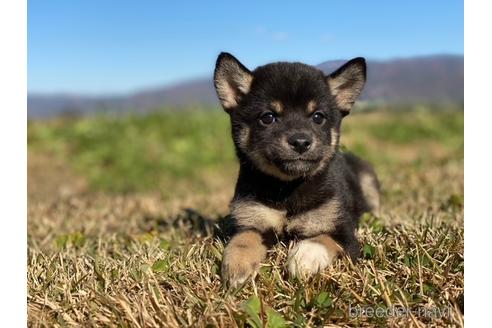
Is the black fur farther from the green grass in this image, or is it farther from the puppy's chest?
the green grass

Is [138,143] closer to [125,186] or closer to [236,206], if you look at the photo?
[125,186]

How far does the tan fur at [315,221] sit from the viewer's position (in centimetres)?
383

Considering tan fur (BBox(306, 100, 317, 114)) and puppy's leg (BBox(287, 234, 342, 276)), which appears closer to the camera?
puppy's leg (BBox(287, 234, 342, 276))

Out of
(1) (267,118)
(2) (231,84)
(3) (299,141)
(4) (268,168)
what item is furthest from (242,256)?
(2) (231,84)

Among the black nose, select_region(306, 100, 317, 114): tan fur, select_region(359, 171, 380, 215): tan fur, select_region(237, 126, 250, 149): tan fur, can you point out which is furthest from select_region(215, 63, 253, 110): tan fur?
select_region(359, 171, 380, 215): tan fur

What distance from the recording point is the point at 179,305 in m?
3.27

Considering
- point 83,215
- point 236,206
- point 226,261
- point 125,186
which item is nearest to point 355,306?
point 226,261

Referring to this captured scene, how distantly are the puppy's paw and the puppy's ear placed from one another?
3.46 ft

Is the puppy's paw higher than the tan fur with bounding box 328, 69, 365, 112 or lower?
lower

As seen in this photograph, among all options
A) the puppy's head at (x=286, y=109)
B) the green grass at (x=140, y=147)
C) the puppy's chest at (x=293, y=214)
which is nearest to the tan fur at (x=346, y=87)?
the puppy's head at (x=286, y=109)

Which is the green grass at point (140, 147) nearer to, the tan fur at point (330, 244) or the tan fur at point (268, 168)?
the tan fur at point (268, 168)

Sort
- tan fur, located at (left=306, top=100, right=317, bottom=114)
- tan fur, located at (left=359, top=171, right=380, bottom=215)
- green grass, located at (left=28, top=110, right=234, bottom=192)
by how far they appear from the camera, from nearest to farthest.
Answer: tan fur, located at (left=306, top=100, right=317, bottom=114) → tan fur, located at (left=359, top=171, right=380, bottom=215) → green grass, located at (left=28, top=110, right=234, bottom=192)

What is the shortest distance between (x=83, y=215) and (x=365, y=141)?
6.56m

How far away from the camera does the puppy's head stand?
3.77 meters
